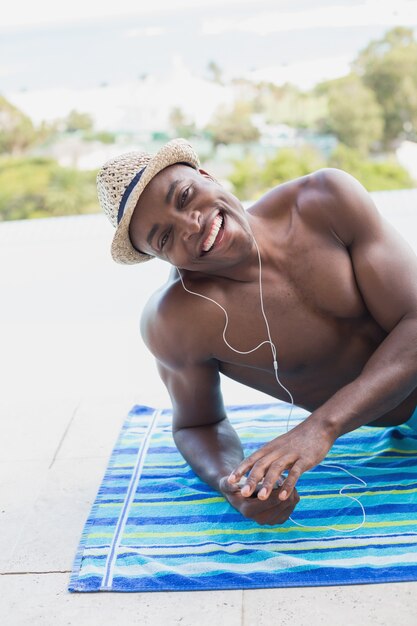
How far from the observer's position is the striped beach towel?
2053mm

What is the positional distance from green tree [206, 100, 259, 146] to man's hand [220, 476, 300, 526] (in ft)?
36.1

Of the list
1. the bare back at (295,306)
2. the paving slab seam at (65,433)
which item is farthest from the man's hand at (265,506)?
the paving slab seam at (65,433)

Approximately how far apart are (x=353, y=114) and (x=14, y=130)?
16.8ft

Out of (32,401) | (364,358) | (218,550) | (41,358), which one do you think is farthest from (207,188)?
(41,358)

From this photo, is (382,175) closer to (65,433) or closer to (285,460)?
(65,433)

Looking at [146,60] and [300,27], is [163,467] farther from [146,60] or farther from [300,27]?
[146,60]

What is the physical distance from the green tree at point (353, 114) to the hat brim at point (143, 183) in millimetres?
10257

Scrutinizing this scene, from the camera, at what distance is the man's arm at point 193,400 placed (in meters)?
2.42

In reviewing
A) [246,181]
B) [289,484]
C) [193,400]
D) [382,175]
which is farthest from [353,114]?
[289,484]

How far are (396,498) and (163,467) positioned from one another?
0.78 meters

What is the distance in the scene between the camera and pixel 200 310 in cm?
239

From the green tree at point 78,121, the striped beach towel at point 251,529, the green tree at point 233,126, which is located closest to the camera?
the striped beach towel at point 251,529

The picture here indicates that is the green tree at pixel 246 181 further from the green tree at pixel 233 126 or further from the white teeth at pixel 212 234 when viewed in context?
the white teeth at pixel 212 234

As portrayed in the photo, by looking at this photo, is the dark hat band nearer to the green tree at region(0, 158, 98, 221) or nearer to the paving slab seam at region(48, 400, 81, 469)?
the paving slab seam at region(48, 400, 81, 469)
